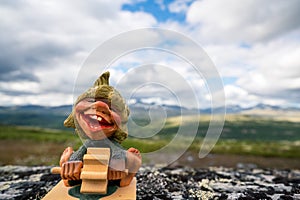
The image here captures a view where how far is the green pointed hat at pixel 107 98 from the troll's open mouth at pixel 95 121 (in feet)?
0.63

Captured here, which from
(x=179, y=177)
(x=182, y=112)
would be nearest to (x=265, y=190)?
(x=179, y=177)

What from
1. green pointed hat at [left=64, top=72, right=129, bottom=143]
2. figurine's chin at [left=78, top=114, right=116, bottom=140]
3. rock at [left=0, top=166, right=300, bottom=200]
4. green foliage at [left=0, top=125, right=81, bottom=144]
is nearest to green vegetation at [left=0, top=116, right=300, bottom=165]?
green foliage at [left=0, top=125, right=81, bottom=144]

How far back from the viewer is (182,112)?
370 centimetres

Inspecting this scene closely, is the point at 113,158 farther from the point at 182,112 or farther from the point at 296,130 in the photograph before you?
the point at 296,130

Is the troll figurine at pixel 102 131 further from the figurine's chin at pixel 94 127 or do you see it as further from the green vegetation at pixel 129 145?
the green vegetation at pixel 129 145

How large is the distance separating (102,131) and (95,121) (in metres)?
0.16

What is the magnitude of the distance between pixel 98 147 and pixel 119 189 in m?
0.63

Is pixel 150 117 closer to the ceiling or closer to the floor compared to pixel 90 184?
closer to the ceiling

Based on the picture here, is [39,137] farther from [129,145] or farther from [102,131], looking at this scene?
[102,131]

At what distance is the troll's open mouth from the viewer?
128 inches

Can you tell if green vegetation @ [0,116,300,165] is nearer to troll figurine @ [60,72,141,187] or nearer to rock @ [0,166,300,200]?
troll figurine @ [60,72,141,187]

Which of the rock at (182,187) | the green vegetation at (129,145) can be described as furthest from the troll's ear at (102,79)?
the rock at (182,187)

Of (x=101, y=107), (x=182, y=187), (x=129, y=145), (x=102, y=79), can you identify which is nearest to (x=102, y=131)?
(x=101, y=107)

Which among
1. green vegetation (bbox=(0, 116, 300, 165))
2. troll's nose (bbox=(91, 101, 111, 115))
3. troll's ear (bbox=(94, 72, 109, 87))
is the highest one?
troll's ear (bbox=(94, 72, 109, 87))
